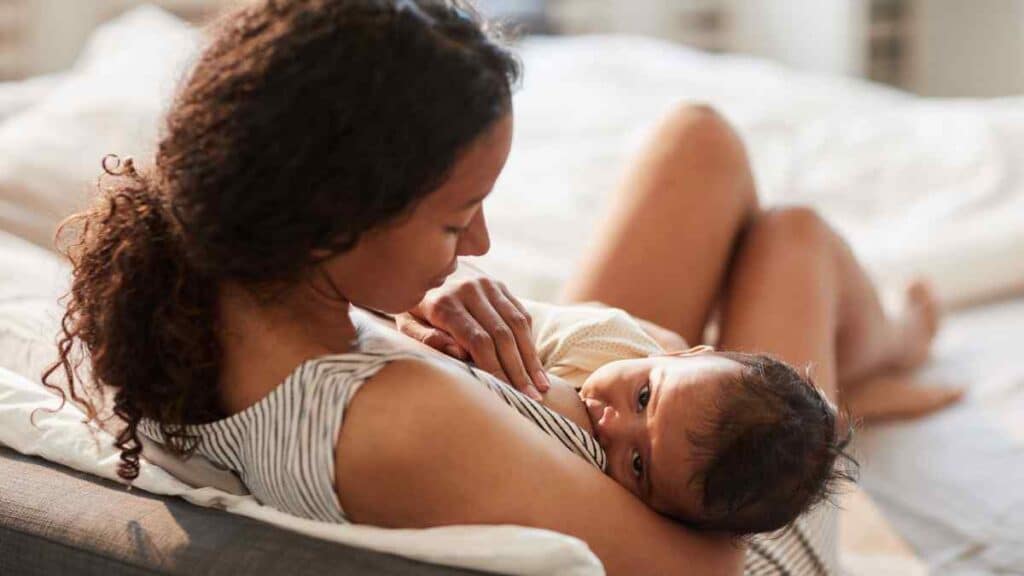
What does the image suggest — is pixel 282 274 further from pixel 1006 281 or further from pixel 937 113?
pixel 937 113

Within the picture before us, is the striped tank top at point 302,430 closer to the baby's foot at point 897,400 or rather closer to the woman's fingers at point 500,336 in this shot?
the woman's fingers at point 500,336

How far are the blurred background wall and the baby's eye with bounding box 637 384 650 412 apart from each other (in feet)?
9.94

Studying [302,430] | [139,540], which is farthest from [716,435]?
[139,540]

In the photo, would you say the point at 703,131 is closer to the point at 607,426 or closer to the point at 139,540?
the point at 607,426

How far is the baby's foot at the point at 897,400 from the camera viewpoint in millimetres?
1710

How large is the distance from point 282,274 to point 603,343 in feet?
1.36

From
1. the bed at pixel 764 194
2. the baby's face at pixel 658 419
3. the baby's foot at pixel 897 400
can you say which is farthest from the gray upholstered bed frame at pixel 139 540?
the baby's foot at pixel 897 400

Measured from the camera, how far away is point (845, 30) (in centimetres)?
405

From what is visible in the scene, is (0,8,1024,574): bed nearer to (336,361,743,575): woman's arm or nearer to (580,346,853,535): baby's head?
(336,361,743,575): woman's arm

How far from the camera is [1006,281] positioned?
2074 mm

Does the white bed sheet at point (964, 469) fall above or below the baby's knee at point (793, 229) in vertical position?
below

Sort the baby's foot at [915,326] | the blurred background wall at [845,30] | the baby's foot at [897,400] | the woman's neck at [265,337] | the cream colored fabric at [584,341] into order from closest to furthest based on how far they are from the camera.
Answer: the woman's neck at [265,337] → the cream colored fabric at [584,341] → the baby's foot at [897,400] → the baby's foot at [915,326] → the blurred background wall at [845,30]

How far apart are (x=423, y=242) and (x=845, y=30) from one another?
345 centimetres

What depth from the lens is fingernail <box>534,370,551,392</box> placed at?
3.68 ft
